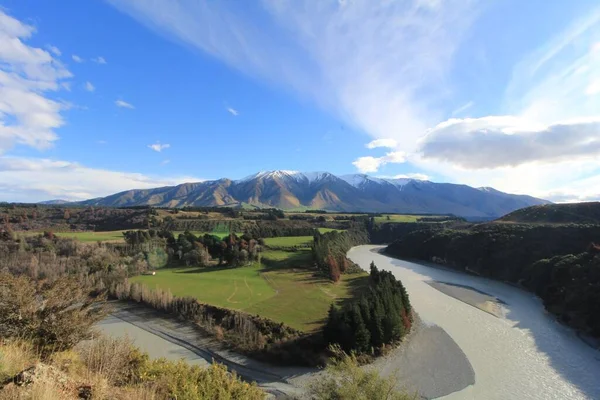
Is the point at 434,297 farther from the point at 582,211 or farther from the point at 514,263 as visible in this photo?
the point at 582,211

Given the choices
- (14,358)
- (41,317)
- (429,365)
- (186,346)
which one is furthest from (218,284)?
(14,358)

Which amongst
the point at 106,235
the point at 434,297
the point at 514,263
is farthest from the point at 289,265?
the point at 106,235

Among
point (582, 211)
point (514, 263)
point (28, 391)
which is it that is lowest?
point (514, 263)

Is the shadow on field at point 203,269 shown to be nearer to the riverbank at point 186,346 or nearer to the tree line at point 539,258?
the riverbank at point 186,346

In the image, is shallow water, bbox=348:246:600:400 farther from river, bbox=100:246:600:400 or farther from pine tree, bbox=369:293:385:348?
pine tree, bbox=369:293:385:348

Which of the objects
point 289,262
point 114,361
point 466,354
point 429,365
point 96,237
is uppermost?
point 114,361

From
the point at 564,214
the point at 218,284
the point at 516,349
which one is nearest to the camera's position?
the point at 516,349

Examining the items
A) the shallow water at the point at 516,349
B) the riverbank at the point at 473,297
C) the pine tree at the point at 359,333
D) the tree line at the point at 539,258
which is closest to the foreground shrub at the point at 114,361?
the pine tree at the point at 359,333

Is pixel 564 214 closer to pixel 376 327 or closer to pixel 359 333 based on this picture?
pixel 376 327
